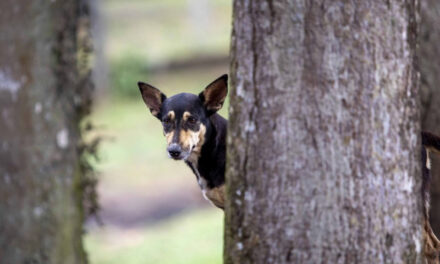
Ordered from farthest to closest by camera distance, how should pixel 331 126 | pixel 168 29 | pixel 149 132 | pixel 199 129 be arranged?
pixel 168 29 < pixel 149 132 < pixel 199 129 < pixel 331 126

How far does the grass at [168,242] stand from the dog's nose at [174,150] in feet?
22.2

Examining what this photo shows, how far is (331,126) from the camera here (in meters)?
3.81

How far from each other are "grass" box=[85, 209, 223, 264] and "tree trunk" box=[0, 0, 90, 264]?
17.1 feet

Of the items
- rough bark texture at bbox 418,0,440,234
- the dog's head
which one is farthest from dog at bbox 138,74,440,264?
rough bark texture at bbox 418,0,440,234

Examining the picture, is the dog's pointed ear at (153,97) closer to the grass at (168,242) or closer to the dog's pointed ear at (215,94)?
the dog's pointed ear at (215,94)

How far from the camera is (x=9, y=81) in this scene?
6914 millimetres

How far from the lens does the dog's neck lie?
18.9 feet

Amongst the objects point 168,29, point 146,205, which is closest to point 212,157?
point 146,205

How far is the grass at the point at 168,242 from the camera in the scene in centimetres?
1250

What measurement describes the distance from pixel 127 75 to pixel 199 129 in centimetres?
→ 2055

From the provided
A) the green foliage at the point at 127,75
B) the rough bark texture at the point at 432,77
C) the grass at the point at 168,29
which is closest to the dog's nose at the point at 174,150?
the rough bark texture at the point at 432,77

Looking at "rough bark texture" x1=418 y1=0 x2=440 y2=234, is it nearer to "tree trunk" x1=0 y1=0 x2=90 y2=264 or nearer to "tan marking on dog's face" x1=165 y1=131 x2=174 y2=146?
"tan marking on dog's face" x1=165 y1=131 x2=174 y2=146

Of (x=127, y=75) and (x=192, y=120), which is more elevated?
(x=192, y=120)

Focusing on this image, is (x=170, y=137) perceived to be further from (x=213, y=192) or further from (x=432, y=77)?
(x=432, y=77)
